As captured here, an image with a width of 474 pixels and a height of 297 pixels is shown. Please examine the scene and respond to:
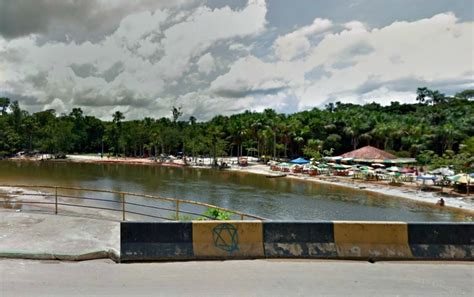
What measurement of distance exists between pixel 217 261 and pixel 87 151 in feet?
432

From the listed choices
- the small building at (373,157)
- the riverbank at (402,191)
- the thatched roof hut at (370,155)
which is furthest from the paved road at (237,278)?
the thatched roof hut at (370,155)

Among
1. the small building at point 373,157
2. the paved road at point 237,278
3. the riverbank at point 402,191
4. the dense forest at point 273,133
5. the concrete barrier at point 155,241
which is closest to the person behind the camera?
the paved road at point 237,278

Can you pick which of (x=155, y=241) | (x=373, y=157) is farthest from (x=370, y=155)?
(x=155, y=241)

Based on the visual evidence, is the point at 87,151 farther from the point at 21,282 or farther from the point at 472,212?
the point at 21,282

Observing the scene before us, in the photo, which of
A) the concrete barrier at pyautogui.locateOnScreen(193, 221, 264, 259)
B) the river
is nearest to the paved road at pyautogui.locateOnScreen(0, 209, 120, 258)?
the concrete barrier at pyautogui.locateOnScreen(193, 221, 264, 259)

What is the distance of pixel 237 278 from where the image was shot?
20.8 ft

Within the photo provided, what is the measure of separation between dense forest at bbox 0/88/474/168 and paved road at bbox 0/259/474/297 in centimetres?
3598

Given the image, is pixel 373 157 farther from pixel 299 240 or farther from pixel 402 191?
pixel 299 240

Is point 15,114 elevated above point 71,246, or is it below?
above

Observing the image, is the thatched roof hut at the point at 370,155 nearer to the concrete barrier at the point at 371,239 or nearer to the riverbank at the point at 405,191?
the riverbank at the point at 405,191

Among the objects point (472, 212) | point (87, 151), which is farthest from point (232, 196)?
point (87, 151)

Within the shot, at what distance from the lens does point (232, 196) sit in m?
36.9

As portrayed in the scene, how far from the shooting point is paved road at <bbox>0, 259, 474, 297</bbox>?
575 centimetres

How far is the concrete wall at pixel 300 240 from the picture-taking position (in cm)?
753
